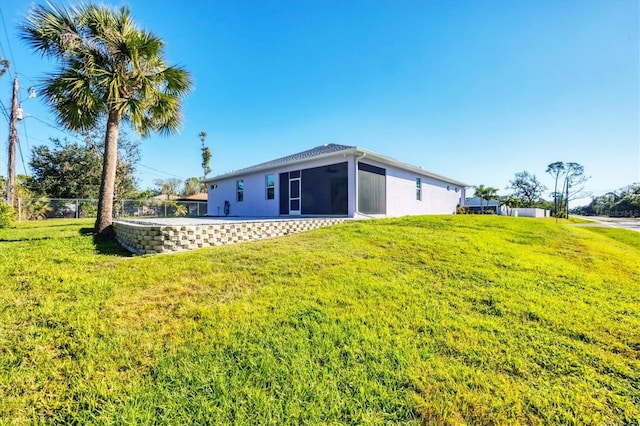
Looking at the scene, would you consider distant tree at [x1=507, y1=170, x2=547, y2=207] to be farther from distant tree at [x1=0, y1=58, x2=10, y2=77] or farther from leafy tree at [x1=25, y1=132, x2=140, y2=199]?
distant tree at [x1=0, y1=58, x2=10, y2=77]

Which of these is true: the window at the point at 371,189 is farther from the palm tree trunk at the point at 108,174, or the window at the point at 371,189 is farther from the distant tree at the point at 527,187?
the distant tree at the point at 527,187

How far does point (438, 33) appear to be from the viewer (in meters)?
8.37

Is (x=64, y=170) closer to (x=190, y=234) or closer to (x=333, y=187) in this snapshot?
(x=333, y=187)

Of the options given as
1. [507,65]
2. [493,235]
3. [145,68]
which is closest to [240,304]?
[493,235]

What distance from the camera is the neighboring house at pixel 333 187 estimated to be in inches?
384

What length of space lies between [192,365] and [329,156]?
27.9 feet

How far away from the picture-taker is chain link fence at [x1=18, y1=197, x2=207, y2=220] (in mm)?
15594

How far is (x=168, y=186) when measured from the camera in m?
40.5

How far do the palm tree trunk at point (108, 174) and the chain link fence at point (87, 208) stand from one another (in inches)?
467

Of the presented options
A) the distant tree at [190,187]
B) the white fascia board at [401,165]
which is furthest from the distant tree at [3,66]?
the distant tree at [190,187]

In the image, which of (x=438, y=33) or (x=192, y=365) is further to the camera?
(x=438, y=33)

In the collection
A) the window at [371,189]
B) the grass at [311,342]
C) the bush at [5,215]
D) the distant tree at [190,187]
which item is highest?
the distant tree at [190,187]

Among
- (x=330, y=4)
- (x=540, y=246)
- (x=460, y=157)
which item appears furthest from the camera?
(x=460, y=157)

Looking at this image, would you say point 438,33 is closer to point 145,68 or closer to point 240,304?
point 145,68
